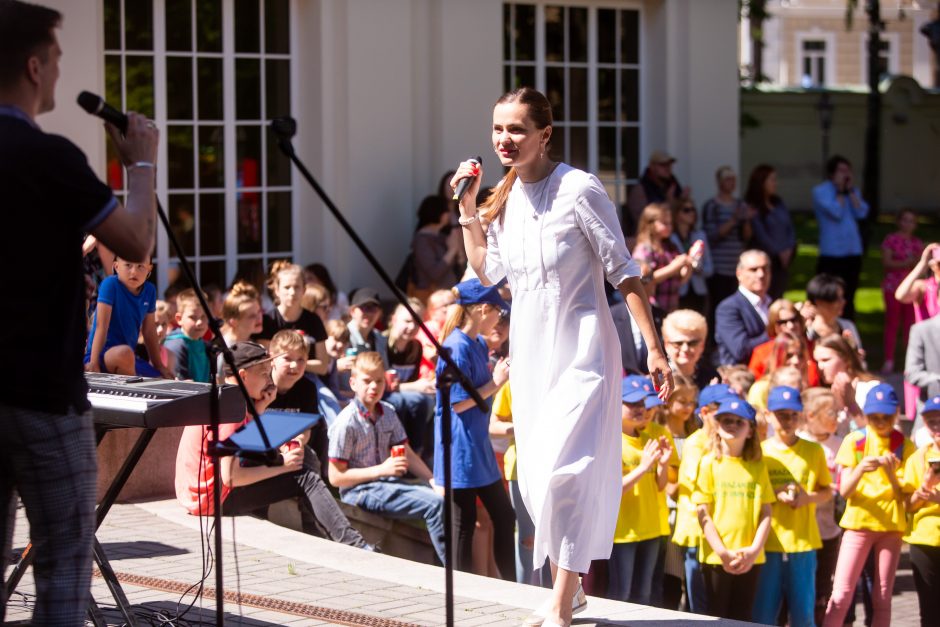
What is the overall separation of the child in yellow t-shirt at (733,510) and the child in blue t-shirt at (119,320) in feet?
9.83

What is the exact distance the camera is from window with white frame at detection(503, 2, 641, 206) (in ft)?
46.2

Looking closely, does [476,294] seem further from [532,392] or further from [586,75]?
[586,75]

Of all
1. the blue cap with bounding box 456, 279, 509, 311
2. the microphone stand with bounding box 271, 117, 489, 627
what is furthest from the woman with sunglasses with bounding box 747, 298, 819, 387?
the microphone stand with bounding box 271, 117, 489, 627

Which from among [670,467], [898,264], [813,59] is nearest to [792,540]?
[670,467]

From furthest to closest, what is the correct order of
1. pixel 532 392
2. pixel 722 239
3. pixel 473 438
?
pixel 722 239 → pixel 473 438 → pixel 532 392

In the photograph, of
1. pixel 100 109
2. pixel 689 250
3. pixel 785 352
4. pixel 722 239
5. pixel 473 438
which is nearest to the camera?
pixel 100 109

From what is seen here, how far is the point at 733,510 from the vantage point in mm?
7051

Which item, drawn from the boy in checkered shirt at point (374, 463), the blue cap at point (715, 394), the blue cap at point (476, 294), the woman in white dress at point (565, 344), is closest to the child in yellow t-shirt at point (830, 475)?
the blue cap at point (715, 394)

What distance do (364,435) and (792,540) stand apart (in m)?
2.32

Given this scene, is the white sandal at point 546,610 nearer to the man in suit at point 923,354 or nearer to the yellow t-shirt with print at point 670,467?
the yellow t-shirt with print at point 670,467

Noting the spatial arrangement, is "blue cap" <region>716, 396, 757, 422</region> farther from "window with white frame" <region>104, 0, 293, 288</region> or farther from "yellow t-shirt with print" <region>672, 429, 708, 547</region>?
"window with white frame" <region>104, 0, 293, 288</region>

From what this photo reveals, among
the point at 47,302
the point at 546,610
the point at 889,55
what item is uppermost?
the point at 889,55

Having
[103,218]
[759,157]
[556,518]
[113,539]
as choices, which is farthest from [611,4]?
[759,157]

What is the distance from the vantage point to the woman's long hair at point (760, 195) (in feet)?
45.7
